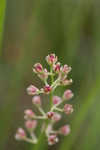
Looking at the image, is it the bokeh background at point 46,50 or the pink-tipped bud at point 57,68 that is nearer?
the pink-tipped bud at point 57,68

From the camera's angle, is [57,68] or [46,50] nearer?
[57,68]

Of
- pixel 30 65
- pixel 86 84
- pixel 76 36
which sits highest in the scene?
pixel 76 36

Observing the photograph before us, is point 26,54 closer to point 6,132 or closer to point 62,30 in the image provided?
point 62,30

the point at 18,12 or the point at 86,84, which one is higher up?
the point at 18,12

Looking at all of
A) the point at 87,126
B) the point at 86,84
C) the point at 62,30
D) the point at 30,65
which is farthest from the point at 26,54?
the point at 87,126

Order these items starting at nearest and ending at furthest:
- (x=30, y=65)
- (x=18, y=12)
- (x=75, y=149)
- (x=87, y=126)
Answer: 1. (x=75, y=149)
2. (x=87, y=126)
3. (x=30, y=65)
4. (x=18, y=12)

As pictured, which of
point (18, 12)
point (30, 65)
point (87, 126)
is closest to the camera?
point (87, 126)

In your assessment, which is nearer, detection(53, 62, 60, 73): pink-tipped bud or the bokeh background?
detection(53, 62, 60, 73): pink-tipped bud

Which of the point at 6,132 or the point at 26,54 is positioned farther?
the point at 26,54
